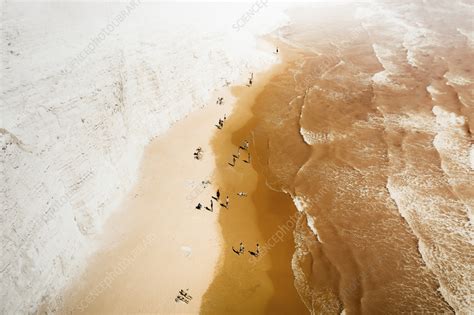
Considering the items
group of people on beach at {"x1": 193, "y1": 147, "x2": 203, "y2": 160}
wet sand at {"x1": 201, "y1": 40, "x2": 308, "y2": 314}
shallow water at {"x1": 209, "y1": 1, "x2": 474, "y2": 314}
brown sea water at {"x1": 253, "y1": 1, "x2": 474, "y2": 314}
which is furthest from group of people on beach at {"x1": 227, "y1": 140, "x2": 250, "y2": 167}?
group of people on beach at {"x1": 193, "y1": 147, "x2": 203, "y2": 160}

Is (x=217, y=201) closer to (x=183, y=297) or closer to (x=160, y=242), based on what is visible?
(x=160, y=242)

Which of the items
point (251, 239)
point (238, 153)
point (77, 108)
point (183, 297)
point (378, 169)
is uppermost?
point (77, 108)

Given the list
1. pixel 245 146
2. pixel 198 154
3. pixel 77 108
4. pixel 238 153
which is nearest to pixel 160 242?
pixel 198 154

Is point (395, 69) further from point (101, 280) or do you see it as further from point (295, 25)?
point (101, 280)

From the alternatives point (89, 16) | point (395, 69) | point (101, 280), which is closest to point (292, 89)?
point (395, 69)

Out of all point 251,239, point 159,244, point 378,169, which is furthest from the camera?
point 378,169
